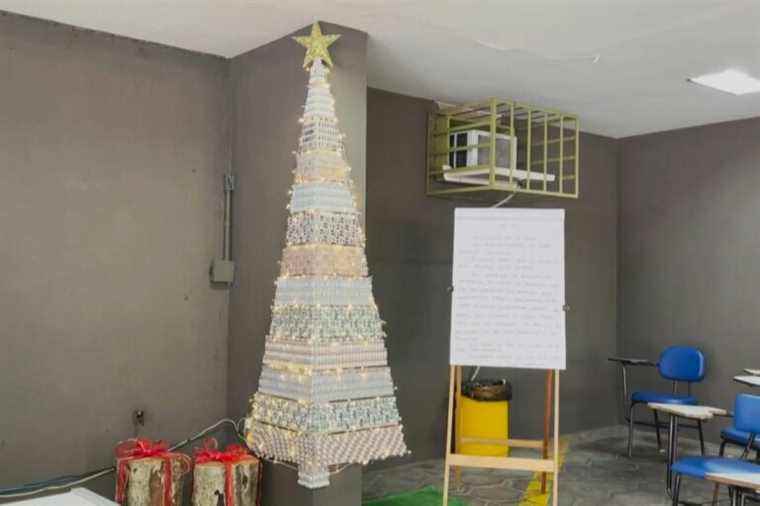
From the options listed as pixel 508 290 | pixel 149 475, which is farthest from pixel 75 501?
pixel 508 290

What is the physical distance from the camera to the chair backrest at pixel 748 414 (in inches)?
163

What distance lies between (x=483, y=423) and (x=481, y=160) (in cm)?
202

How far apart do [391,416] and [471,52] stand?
229 centimetres

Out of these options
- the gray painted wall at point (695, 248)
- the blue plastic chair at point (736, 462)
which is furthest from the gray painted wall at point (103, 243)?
the gray painted wall at point (695, 248)

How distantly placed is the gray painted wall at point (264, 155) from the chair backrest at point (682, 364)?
3635mm

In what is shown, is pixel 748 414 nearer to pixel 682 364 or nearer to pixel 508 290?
pixel 508 290

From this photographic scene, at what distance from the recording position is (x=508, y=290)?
14.4 ft

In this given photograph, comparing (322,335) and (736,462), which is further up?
(322,335)

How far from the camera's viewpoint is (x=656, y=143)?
7078mm

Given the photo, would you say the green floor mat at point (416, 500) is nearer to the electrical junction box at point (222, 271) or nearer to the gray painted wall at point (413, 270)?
the gray painted wall at point (413, 270)

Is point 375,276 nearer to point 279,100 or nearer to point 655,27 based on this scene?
point 279,100

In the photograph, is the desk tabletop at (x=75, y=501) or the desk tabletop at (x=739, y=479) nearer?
the desk tabletop at (x=75, y=501)

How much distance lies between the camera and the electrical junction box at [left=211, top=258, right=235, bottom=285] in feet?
14.9

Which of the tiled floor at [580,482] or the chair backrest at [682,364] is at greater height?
the chair backrest at [682,364]
